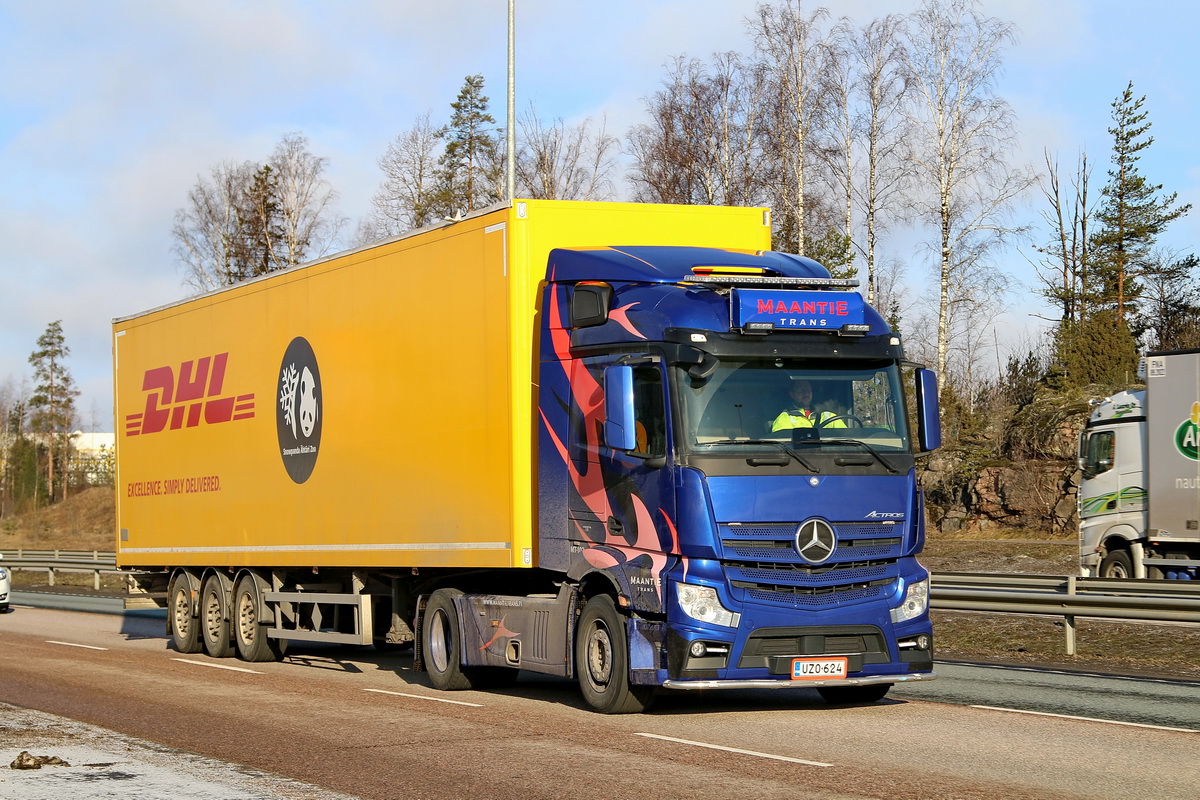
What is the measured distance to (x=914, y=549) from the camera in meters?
10.7

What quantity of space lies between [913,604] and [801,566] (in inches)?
43.4

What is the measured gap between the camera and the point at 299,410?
15.7 metres

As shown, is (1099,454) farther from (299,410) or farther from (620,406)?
(620,406)

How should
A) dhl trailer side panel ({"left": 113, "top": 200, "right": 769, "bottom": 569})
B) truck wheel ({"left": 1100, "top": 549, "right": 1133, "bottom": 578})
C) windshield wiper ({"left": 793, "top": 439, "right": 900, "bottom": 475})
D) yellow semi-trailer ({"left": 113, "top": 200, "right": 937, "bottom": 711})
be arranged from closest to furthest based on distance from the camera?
yellow semi-trailer ({"left": 113, "top": 200, "right": 937, "bottom": 711}), windshield wiper ({"left": 793, "top": 439, "right": 900, "bottom": 475}), dhl trailer side panel ({"left": 113, "top": 200, "right": 769, "bottom": 569}), truck wheel ({"left": 1100, "top": 549, "right": 1133, "bottom": 578})

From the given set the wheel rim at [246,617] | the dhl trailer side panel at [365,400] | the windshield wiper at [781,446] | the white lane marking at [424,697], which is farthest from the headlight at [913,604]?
the wheel rim at [246,617]

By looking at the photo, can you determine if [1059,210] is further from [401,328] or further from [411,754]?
[411,754]

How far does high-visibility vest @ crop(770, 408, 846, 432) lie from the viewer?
10398mm

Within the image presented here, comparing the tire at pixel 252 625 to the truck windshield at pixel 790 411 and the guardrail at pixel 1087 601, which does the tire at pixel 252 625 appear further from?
the truck windshield at pixel 790 411

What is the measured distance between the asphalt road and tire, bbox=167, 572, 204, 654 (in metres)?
3.24

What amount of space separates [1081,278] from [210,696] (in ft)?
152

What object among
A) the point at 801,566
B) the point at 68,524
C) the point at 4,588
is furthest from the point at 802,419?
the point at 68,524

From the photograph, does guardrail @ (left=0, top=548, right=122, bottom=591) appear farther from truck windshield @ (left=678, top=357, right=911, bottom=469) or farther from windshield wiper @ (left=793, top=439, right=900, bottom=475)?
windshield wiper @ (left=793, top=439, right=900, bottom=475)

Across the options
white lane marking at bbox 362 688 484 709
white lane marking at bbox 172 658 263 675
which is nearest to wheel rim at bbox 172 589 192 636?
white lane marking at bbox 172 658 263 675

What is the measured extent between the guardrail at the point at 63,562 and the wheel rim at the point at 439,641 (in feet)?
70.1
